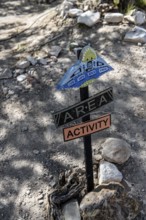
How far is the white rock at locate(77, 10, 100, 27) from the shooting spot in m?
4.88

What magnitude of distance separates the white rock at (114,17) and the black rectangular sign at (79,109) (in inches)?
110

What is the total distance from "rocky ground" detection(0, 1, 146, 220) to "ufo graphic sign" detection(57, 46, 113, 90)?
46.8 inches

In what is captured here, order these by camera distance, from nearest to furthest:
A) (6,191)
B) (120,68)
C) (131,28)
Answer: (6,191), (120,68), (131,28)

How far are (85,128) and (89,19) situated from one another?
289 cm

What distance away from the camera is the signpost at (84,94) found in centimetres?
218

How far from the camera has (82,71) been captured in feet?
7.19

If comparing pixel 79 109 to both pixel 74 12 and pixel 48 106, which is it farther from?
pixel 74 12

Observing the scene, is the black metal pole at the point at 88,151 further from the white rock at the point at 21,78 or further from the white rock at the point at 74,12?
the white rock at the point at 74,12

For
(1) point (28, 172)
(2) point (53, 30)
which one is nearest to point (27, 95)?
(1) point (28, 172)

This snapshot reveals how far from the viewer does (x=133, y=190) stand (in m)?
2.95

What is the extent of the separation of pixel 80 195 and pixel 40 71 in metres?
2.00

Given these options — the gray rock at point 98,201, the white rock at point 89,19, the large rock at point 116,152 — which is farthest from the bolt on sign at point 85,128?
the white rock at point 89,19

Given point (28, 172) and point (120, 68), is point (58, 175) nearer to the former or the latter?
point (28, 172)

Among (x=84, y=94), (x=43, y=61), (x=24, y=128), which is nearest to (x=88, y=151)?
(x=84, y=94)
